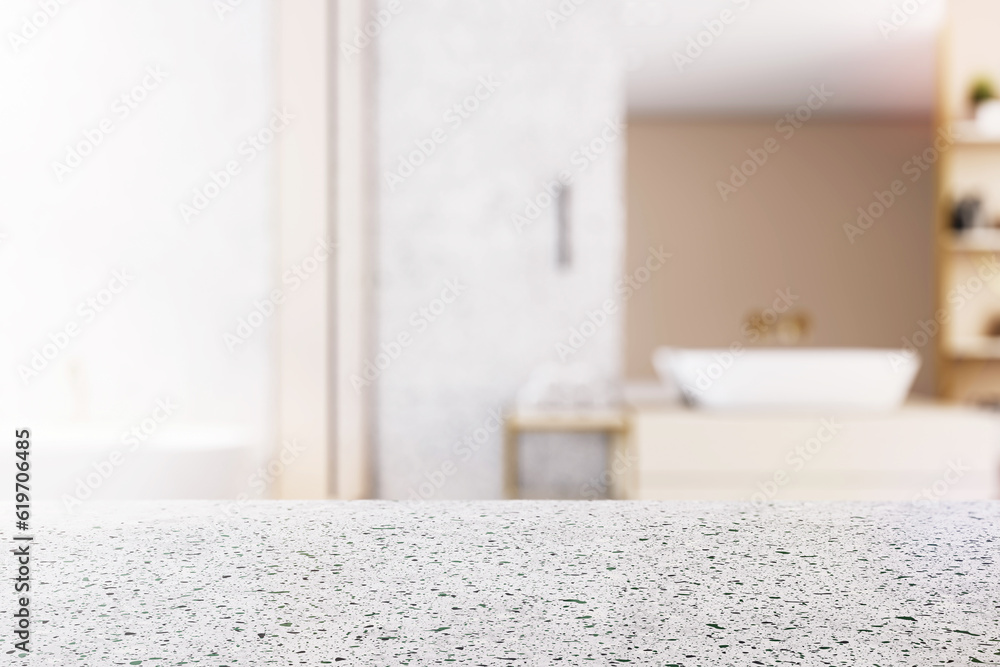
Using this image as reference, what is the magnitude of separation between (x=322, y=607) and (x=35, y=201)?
8.40ft

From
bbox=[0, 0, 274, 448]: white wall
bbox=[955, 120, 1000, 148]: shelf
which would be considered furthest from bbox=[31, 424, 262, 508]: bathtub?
bbox=[955, 120, 1000, 148]: shelf

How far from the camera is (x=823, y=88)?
128 inches

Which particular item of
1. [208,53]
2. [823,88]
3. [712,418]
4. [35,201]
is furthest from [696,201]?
[35,201]

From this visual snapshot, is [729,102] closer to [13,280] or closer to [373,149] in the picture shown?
[373,149]
